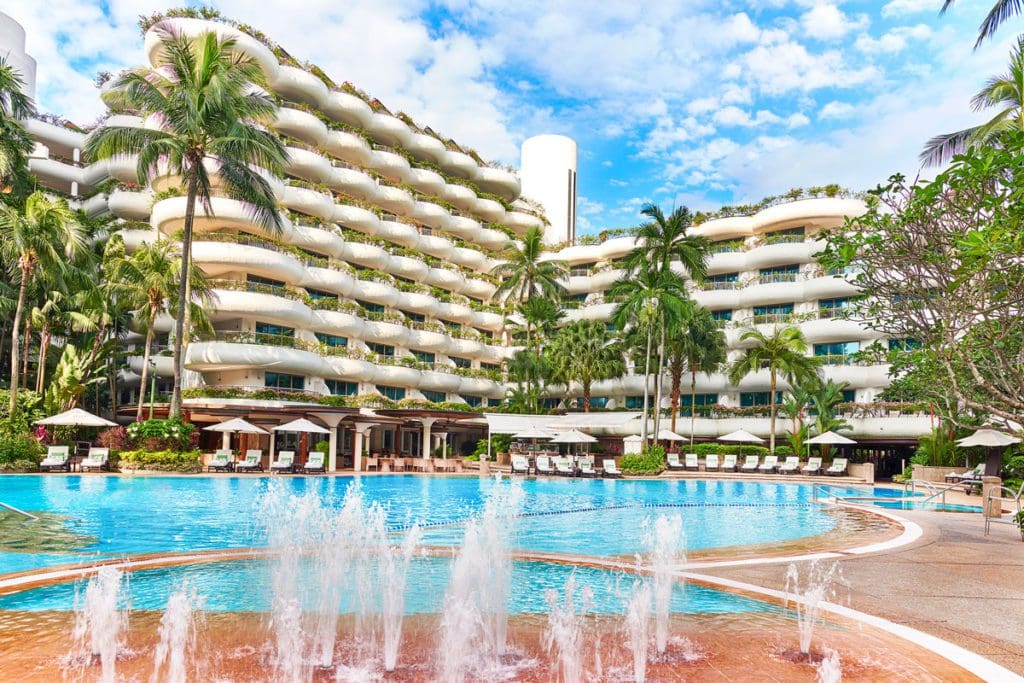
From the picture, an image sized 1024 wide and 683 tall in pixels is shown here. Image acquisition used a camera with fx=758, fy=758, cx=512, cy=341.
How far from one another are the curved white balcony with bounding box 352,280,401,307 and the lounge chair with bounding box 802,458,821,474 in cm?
2606

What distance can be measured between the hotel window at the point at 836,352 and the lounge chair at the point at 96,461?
35.9m

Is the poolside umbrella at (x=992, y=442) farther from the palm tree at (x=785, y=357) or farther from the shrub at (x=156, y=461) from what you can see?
the shrub at (x=156, y=461)

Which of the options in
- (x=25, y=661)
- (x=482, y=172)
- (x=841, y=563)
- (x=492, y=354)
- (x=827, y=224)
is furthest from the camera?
(x=482, y=172)

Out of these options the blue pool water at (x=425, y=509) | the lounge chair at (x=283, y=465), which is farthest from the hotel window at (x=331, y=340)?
the blue pool water at (x=425, y=509)

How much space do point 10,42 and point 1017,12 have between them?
56.6 meters

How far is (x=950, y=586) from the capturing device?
30.4 feet

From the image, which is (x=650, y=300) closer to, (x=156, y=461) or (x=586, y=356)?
(x=586, y=356)

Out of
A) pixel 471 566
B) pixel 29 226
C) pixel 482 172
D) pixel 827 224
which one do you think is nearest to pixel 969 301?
pixel 471 566

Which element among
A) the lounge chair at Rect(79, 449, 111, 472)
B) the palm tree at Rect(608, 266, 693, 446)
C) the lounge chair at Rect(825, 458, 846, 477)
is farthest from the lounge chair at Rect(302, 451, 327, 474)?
the lounge chair at Rect(825, 458, 846, 477)

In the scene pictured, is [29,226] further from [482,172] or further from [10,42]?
[482,172]

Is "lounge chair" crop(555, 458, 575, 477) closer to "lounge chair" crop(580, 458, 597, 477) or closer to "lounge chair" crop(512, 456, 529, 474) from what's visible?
"lounge chair" crop(580, 458, 597, 477)

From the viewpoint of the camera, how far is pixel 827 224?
47500 millimetres

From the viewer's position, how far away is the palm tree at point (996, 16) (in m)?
16.5

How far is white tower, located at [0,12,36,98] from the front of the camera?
49094mm
